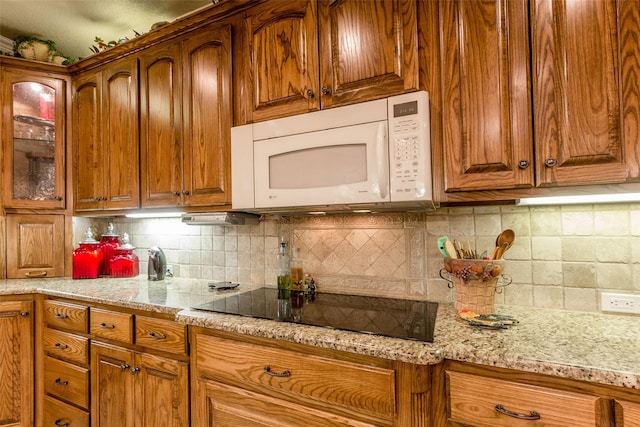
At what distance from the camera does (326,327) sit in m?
1.21

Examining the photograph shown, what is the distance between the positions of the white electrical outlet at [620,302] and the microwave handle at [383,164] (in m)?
0.88

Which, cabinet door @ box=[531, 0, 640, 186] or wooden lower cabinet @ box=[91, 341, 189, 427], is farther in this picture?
wooden lower cabinet @ box=[91, 341, 189, 427]

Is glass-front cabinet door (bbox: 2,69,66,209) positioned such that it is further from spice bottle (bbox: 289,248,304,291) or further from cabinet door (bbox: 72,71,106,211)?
spice bottle (bbox: 289,248,304,291)

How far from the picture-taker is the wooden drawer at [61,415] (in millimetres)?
1843

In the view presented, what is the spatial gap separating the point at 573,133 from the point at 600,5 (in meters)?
0.39

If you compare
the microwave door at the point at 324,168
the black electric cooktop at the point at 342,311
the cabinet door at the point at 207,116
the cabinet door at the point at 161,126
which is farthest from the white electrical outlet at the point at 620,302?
the cabinet door at the point at 161,126

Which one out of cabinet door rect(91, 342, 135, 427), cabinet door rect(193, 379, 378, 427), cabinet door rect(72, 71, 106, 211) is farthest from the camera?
cabinet door rect(72, 71, 106, 211)

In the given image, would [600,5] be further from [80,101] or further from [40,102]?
[40,102]

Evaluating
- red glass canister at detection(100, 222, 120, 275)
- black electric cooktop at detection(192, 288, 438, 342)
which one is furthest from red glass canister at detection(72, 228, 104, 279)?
black electric cooktop at detection(192, 288, 438, 342)

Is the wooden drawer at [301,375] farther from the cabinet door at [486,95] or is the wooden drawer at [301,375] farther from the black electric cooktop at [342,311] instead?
the cabinet door at [486,95]

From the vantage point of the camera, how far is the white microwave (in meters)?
1.29

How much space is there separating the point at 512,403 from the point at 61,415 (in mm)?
2278

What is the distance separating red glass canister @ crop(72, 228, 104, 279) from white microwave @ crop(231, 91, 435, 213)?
1347 mm

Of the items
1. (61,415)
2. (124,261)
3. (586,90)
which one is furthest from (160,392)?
(586,90)
